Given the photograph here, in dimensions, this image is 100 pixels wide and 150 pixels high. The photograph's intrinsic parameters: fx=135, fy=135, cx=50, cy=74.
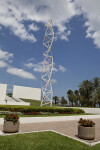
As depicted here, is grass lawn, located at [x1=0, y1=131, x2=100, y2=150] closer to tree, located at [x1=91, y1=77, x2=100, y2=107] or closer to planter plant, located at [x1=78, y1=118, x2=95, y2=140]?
planter plant, located at [x1=78, y1=118, x2=95, y2=140]

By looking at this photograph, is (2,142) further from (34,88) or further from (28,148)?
(34,88)

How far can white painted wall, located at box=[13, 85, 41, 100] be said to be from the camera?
67.9 m

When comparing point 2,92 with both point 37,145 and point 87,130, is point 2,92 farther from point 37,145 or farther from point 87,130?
point 37,145

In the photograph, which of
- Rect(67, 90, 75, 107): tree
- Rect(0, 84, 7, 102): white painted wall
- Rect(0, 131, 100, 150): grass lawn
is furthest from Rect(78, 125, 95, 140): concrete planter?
Rect(67, 90, 75, 107): tree

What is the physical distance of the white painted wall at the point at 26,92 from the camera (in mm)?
67863

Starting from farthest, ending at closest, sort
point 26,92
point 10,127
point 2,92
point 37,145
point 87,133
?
point 26,92
point 2,92
point 10,127
point 87,133
point 37,145

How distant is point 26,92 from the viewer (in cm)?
7044

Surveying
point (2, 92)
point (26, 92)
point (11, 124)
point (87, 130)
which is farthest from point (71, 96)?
point (11, 124)

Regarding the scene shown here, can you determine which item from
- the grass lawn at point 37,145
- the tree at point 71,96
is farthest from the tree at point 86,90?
the grass lawn at point 37,145

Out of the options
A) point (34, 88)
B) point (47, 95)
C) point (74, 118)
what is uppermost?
point (34, 88)

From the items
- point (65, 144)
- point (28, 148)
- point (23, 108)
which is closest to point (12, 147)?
point (28, 148)

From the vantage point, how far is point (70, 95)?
6825 cm

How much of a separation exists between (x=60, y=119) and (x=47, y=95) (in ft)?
47.5

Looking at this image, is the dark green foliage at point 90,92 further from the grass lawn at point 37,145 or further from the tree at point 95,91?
the grass lawn at point 37,145
